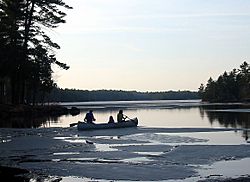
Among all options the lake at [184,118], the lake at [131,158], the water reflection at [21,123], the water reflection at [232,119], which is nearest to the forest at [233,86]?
the lake at [184,118]

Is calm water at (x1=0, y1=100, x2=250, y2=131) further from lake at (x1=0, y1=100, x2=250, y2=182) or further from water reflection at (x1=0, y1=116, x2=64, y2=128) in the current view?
lake at (x1=0, y1=100, x2=250, y2=182)

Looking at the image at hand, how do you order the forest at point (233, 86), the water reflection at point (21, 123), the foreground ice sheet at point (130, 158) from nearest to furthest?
1. the foreground ice sheet at point (130, 158)
2. the water reflection at point (21, 123)
3. the forest at point (233, 86)

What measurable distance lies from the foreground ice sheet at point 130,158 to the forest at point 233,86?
390 feet

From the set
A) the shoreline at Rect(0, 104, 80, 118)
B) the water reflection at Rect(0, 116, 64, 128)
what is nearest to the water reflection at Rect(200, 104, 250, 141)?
the water reflection at Rect(0, 116, 64, 128)

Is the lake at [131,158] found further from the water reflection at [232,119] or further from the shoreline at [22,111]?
the shoreline at [22,111]

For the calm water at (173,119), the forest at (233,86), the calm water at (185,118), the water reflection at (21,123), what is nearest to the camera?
the water reflection at (21,123)

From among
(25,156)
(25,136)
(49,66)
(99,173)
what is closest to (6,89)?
(49,66)

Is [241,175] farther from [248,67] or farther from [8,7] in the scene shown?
[248,67]

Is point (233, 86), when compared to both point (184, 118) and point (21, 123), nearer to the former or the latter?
point (184, 118)

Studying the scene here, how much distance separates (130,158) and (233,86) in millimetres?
135889

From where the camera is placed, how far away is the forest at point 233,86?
473 feet

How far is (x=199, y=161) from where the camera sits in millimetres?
18984

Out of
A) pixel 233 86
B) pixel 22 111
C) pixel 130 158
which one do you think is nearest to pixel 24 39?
pixel 22 111

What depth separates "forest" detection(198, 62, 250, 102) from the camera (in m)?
144
